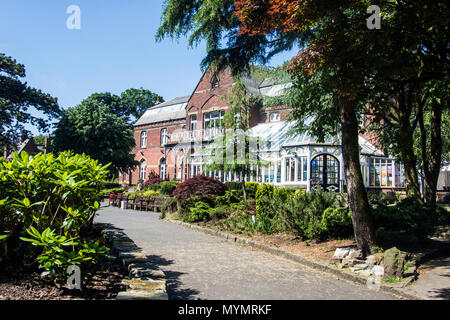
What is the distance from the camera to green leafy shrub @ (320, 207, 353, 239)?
8023mm

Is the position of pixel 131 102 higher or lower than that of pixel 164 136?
higher

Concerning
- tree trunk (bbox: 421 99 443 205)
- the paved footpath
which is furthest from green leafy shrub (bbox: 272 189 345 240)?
tree trunk (bbox: 421 99 443 205)

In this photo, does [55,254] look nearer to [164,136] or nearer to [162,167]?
[162,167]

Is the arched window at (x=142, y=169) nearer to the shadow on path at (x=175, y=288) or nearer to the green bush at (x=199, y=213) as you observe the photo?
the green bush at (x=199, y=213)

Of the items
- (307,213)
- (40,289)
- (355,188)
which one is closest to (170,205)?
(307,213)

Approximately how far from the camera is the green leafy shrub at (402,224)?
7492mm

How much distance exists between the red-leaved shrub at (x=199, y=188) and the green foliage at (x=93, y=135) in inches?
552

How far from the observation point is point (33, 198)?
383 centimetres

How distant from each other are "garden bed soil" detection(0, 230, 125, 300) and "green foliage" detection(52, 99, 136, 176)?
24.3 metres

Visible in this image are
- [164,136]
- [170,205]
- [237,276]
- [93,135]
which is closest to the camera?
[237,276]

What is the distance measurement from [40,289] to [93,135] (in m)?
26.5

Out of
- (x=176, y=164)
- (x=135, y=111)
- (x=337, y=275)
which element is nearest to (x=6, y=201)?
(x=337, y=275)

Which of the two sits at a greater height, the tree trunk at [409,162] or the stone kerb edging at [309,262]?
the tree trunk at [409,162]

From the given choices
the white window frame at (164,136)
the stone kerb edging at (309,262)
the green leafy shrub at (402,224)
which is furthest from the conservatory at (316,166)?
the white window frame at (164,136)
